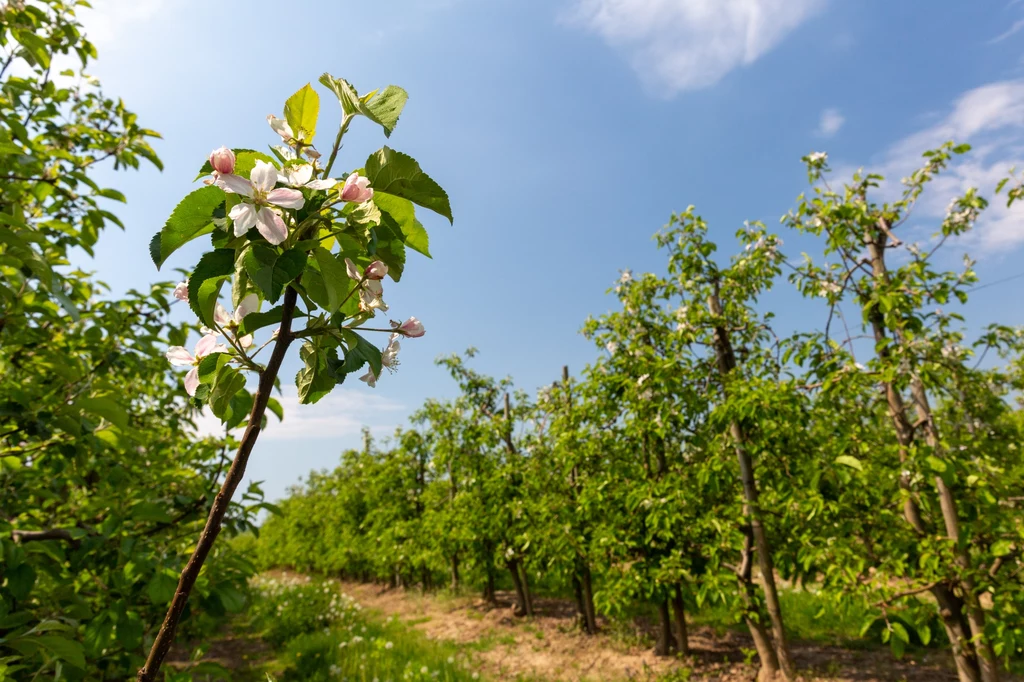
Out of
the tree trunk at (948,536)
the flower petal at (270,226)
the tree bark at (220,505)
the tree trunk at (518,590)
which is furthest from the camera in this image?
the tree trunk at (518,590)

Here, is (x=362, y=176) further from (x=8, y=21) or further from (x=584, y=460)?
(x=584, y=460)

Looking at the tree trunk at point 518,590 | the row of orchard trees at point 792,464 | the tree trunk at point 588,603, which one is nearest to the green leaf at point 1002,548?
the row of orchard trees at point 792,464

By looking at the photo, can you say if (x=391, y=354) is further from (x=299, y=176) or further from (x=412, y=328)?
(x=299, y=176)

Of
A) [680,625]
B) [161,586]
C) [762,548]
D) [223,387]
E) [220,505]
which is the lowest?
[680,625]

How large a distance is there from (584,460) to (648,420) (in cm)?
171

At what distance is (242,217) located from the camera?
1.92 ft

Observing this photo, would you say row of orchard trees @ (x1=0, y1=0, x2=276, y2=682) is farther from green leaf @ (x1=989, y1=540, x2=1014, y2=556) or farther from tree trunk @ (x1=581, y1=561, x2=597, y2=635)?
tree trunk @ (x1=581, y1=561, x2=597, y2=635)

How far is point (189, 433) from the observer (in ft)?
14.9

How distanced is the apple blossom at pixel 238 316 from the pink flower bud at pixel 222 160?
0.51 feet

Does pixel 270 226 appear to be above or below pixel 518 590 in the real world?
above

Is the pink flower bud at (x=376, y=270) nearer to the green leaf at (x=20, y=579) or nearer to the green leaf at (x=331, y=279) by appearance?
the green leaf at (x=331, y=279)

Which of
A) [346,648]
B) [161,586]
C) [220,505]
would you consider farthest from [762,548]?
[346,648]

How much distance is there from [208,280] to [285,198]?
16 cm

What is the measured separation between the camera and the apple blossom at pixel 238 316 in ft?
2.22
